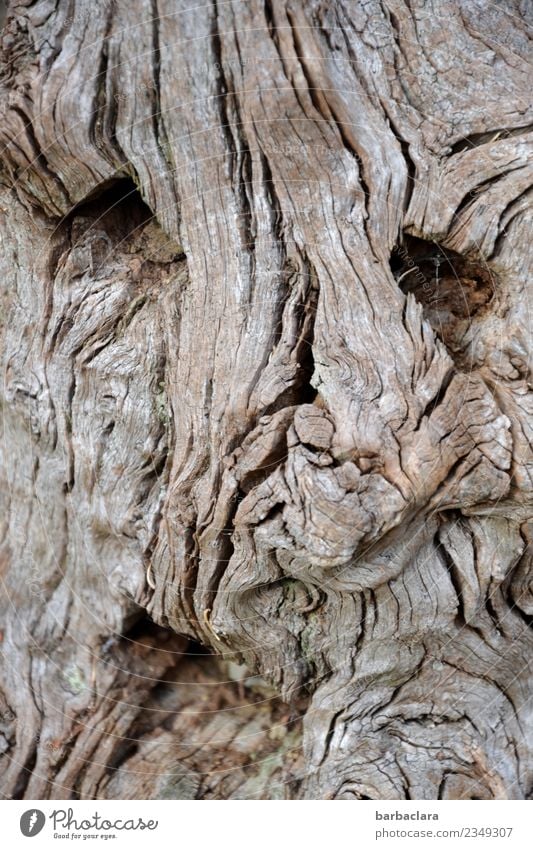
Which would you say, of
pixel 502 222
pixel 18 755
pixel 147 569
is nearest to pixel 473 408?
pixel 502 222

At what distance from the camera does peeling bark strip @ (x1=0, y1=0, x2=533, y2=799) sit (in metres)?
1.76

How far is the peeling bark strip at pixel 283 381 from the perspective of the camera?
69.4 inches

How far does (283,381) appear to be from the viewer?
1822 mm
